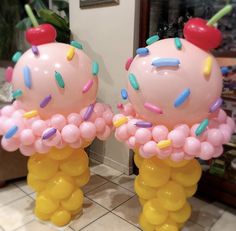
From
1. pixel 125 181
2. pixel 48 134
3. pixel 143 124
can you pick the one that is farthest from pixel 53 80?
pixel 125 181

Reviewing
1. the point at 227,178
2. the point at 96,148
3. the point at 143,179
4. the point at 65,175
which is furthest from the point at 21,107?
the point at 227,178

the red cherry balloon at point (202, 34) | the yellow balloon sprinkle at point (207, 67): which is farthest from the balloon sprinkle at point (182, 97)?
the red cherry balloon at point (202, 34)

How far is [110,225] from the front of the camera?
166 centimetres

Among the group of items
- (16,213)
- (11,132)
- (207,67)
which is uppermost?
(207,67)

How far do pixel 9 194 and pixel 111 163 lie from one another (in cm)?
88

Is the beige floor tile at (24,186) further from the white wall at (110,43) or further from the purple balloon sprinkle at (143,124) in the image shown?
the purple balloon sprinkle at (143,124)

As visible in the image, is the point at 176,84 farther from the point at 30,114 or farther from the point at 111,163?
the point at 111,163

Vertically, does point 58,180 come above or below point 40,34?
below

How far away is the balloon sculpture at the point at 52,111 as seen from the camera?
53.4 inches

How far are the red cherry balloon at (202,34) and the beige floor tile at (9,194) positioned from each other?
158 cm

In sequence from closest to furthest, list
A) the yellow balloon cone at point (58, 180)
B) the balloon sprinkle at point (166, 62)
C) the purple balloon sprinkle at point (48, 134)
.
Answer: the balloon sprinkle at point (166, 62) → the purple balloon sprinkle at point (48, 134) → the yellow balloon cone at point (58, 180)

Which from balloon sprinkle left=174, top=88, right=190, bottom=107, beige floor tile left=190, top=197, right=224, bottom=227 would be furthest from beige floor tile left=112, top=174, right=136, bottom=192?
balloon sprinkle left=174, top=88, right=190, bottom=107

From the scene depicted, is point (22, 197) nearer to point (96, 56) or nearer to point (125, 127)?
point (125, 127)

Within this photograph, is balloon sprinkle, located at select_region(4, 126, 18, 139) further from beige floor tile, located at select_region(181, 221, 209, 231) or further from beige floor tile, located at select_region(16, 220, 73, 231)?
beige floor tile, located at select_region(181, 221, 209, 231)
